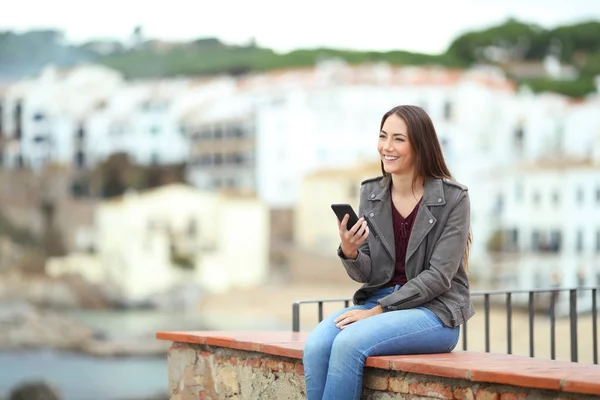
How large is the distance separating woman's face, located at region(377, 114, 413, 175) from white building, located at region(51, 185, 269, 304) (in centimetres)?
2212

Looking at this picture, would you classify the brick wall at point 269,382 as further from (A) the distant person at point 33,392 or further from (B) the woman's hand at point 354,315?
(A) the distant person at point 33,392

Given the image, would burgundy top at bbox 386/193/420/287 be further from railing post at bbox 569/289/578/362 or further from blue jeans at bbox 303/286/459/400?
railing post at bbox 569/289/578/362

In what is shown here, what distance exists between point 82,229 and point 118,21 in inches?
208

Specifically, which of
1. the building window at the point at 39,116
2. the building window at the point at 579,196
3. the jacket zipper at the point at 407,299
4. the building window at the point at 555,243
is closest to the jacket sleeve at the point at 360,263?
the jacket zipper at the point at 407,299

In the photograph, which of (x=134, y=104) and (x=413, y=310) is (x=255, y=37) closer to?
(x=134, y=104)

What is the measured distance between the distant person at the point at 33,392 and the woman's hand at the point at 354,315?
875 inches

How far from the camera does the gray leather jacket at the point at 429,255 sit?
2.89 metres

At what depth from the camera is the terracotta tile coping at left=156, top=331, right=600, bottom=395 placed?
243cm

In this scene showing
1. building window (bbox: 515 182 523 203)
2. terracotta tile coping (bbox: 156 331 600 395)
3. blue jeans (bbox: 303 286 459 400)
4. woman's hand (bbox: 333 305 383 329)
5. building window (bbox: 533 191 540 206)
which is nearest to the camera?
terracotta tile coping (bbox: 156 331 600 395)

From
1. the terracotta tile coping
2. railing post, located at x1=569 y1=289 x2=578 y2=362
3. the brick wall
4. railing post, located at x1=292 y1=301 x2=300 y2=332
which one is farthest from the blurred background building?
the terracotta tile coping

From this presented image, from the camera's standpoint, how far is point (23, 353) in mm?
24953

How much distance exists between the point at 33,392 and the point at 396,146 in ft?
74.8

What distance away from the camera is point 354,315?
2.95 metres

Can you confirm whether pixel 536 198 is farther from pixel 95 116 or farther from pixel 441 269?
pixel 441 269
